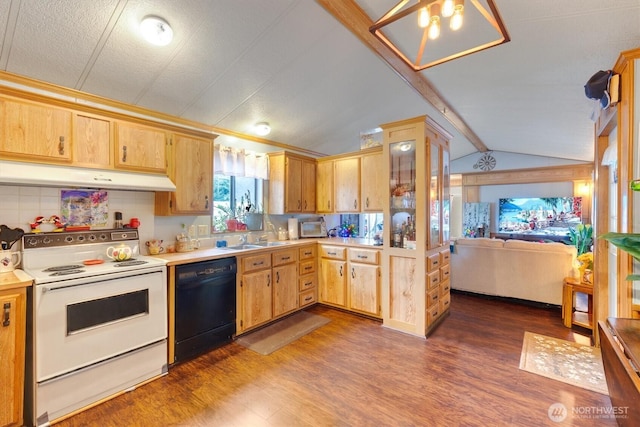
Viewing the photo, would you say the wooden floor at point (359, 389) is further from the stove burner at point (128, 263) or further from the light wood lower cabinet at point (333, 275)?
the stove burner at point (128, 263)

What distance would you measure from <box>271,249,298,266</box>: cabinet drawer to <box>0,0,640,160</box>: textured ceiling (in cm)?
174

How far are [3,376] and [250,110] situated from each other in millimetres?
3027

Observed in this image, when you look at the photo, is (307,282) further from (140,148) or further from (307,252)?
(140,148)

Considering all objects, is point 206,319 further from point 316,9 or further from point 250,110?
point 316,9

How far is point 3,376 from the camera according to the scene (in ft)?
5.71

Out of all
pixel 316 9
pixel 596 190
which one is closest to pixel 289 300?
pixel 316 9

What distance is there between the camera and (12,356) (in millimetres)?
1779

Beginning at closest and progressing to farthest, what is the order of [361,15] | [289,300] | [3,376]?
[3,376], [361,15], [289,300]

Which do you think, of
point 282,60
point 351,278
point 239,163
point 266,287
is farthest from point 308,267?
point 282,60

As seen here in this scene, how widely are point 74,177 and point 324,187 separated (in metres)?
3.06

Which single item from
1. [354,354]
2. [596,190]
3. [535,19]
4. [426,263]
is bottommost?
[354,354]

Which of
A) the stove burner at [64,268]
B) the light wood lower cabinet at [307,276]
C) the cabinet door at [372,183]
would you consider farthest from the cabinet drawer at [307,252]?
the stove burner at [64,268]

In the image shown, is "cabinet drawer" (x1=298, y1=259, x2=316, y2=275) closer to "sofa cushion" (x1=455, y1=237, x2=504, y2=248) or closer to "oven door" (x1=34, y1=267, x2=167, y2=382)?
"oven door" (x1=34, y1=267, x2=167, y2=382)

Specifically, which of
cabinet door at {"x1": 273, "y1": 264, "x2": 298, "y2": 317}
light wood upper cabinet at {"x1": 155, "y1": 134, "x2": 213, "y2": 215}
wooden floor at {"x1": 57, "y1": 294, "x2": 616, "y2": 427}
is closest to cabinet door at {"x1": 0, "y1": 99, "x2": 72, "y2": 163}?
light wood upper cabinet at {"x1": 155, "y1": 134, "x2": 213, "y2": 215}
